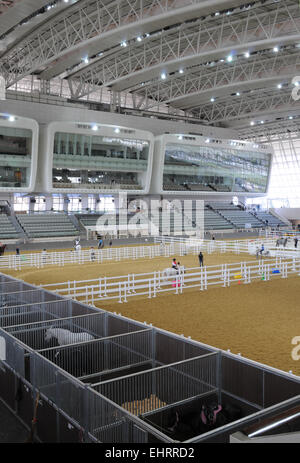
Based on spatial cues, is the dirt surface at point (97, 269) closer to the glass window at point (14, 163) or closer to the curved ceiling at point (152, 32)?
the curved ceiling at point (152, 32)

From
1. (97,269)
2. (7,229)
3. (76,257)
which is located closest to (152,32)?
(76,257)

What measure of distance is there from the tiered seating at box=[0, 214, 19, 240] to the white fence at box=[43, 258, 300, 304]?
83.3ft

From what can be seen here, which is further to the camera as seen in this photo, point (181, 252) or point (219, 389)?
point (181, 252)

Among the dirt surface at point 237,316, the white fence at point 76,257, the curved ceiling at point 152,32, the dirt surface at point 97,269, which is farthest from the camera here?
the curved ceiling at point 152,32

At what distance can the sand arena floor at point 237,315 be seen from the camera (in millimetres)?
11281

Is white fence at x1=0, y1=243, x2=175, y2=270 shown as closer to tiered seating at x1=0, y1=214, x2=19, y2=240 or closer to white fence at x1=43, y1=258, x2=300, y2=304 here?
white fence at x1=43, y1=258, x2=300, y2=304

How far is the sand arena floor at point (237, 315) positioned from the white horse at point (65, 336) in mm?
3501

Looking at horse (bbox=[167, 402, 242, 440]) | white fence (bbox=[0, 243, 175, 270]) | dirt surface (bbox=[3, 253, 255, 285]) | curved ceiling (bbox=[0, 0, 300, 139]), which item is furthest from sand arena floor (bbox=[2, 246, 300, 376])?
curved ceiling (bbox=[0, 0, 300, 139])

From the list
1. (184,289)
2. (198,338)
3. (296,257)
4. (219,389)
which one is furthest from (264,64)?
(219,389)

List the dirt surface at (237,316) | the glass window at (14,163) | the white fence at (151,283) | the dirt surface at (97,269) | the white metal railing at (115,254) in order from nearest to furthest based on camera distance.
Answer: the dirt surface at (237,316)
the white fence at (151,283)
the dirt surface at (97,269)
the white metal railing at (115,254)
the glass window at (14,163)

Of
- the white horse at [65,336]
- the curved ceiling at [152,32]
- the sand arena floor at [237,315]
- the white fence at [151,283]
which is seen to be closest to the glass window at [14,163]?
the curved ceiling at [152,32]
